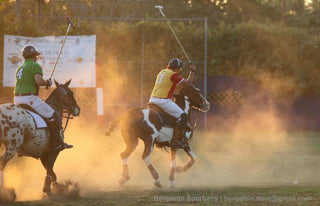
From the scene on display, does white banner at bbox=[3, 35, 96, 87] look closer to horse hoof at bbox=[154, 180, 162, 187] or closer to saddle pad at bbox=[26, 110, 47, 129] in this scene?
horse hoof at bbox=[154, 180, 162, 187]

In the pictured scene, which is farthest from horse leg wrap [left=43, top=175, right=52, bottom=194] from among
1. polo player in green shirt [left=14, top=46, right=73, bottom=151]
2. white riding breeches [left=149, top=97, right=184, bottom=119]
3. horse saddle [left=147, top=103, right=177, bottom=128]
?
white riding breeches [left=149, top=97, right=184, bottom=119]

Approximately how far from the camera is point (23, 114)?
11539mm

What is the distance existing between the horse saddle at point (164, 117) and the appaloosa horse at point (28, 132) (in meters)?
1.81

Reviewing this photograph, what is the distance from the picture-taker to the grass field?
1153cm

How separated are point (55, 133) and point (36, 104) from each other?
0.65 metres

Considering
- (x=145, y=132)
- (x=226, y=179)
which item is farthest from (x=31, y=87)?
(x=226, y=179)

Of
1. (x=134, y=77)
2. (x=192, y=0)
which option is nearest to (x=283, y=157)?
(x=134, y=77)

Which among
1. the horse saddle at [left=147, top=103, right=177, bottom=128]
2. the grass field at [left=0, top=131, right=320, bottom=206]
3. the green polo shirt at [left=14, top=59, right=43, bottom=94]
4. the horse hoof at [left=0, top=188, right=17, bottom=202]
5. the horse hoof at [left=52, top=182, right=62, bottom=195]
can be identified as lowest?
the grass field at [left=0, top=131, right=320, bottom=206]

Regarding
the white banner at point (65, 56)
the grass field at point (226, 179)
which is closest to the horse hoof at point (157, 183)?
the grass field at point (226, 179)

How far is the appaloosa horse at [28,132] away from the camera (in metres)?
11.2

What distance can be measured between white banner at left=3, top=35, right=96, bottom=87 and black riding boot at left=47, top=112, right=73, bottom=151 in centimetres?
1390

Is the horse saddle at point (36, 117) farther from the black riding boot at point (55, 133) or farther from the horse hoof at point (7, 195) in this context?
the horse hoof at point (7, 195)

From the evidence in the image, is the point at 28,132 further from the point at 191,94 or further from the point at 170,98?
the point at 191,94

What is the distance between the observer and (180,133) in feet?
47.2
